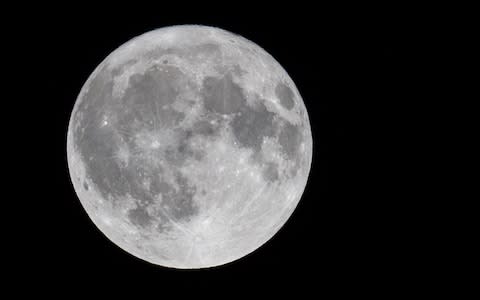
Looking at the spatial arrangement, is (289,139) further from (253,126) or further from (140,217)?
(140,217)

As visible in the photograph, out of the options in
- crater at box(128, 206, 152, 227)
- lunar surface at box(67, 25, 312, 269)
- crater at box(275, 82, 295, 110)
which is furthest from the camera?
crater at box(275, 82, 295, 110)

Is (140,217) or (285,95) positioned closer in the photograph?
(140,217)

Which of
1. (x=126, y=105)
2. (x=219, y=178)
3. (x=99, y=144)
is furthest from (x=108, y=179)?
(x=219, y=178)

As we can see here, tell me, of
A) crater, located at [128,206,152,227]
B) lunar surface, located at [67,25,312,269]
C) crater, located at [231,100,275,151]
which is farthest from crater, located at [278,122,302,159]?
crater, located at [128,206,152,227]

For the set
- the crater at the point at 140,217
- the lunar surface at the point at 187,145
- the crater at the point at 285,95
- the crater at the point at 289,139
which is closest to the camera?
the lunar surface at the point at 187,145

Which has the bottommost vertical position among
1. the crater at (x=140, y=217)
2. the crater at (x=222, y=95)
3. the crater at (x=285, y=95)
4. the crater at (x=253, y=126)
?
the crater at (x=140, y=217)

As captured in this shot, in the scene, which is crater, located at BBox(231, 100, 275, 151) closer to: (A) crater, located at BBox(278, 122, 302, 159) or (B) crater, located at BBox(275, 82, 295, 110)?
(A) crater, located at BBox(278, 122, 302, 159)

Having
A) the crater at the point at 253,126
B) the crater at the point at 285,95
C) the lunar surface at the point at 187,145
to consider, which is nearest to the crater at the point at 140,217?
the lunar surface at the point at 187,145

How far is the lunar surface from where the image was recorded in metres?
4.91

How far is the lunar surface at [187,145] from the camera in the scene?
16.1ft

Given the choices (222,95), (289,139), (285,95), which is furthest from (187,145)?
(285,95)

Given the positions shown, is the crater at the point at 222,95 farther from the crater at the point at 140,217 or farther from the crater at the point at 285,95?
the crater at the point at 140,217

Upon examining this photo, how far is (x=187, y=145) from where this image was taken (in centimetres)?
487

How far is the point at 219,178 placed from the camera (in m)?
4.97
